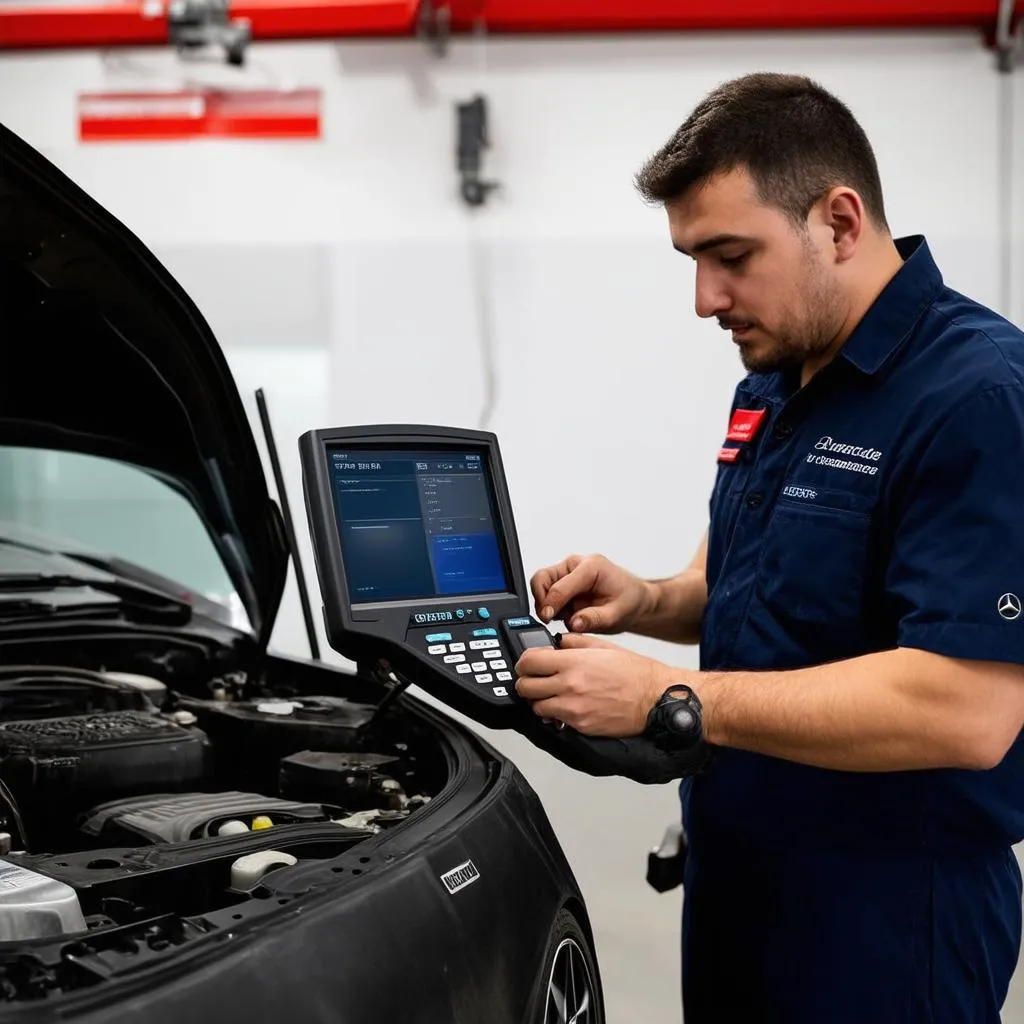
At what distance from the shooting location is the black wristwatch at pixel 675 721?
121 cm

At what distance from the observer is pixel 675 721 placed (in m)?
1.21

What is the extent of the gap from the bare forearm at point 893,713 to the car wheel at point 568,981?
338mm

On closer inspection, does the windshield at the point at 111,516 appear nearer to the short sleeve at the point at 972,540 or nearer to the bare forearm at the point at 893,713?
the bare forearm at the point at 893,713

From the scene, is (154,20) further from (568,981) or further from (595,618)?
(568,981)

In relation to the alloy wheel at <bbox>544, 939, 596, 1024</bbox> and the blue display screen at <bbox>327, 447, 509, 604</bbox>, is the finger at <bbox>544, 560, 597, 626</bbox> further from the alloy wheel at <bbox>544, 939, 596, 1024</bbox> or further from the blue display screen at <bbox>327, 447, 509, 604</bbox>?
the alloy wheel at <bbox>544, 939, 596, 1024</bbox>

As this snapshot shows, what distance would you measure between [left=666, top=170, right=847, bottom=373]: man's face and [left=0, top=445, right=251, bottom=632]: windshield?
114 cm

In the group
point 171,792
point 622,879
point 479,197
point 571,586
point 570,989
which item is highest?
point 479,197

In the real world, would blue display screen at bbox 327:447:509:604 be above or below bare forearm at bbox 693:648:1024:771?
above

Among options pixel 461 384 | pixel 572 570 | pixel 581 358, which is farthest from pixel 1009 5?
pixel 572 570

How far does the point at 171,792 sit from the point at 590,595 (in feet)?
2.02

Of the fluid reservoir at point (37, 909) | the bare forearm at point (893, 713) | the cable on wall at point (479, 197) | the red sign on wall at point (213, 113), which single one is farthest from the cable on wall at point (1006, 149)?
the fluid reservoir at point (37, 909)

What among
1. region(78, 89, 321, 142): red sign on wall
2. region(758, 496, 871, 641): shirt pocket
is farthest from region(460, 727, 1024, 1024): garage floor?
region(78, 89, 321, 142): red sign on wall

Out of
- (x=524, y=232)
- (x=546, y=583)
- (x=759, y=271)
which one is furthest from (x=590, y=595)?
(x=524, y=232)

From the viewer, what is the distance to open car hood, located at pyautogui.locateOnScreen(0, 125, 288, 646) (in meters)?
1.61
